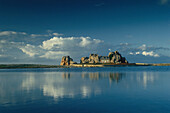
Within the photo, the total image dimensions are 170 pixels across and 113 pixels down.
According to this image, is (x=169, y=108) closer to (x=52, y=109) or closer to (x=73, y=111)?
(x=73, y=111)

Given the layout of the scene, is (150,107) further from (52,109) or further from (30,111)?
(30,111)

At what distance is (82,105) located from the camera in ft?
53.2

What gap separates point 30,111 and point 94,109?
565 cm

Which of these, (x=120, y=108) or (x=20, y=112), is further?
(x=120, y=108)

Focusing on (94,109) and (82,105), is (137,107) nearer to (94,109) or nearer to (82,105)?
(94,109)

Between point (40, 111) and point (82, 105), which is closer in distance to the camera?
point (40, 111)

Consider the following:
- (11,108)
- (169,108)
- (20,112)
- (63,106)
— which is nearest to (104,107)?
(63,106)

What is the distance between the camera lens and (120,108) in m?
15.3

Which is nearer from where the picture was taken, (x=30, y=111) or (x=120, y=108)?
(x=30, y=111)

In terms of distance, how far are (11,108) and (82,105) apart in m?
6.72

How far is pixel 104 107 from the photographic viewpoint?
51.2 feet

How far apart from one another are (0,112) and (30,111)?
2.55 metres

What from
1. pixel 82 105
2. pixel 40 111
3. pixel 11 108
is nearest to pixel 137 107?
pixel 82 105

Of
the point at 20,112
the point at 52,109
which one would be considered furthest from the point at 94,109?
the point at 20,112
